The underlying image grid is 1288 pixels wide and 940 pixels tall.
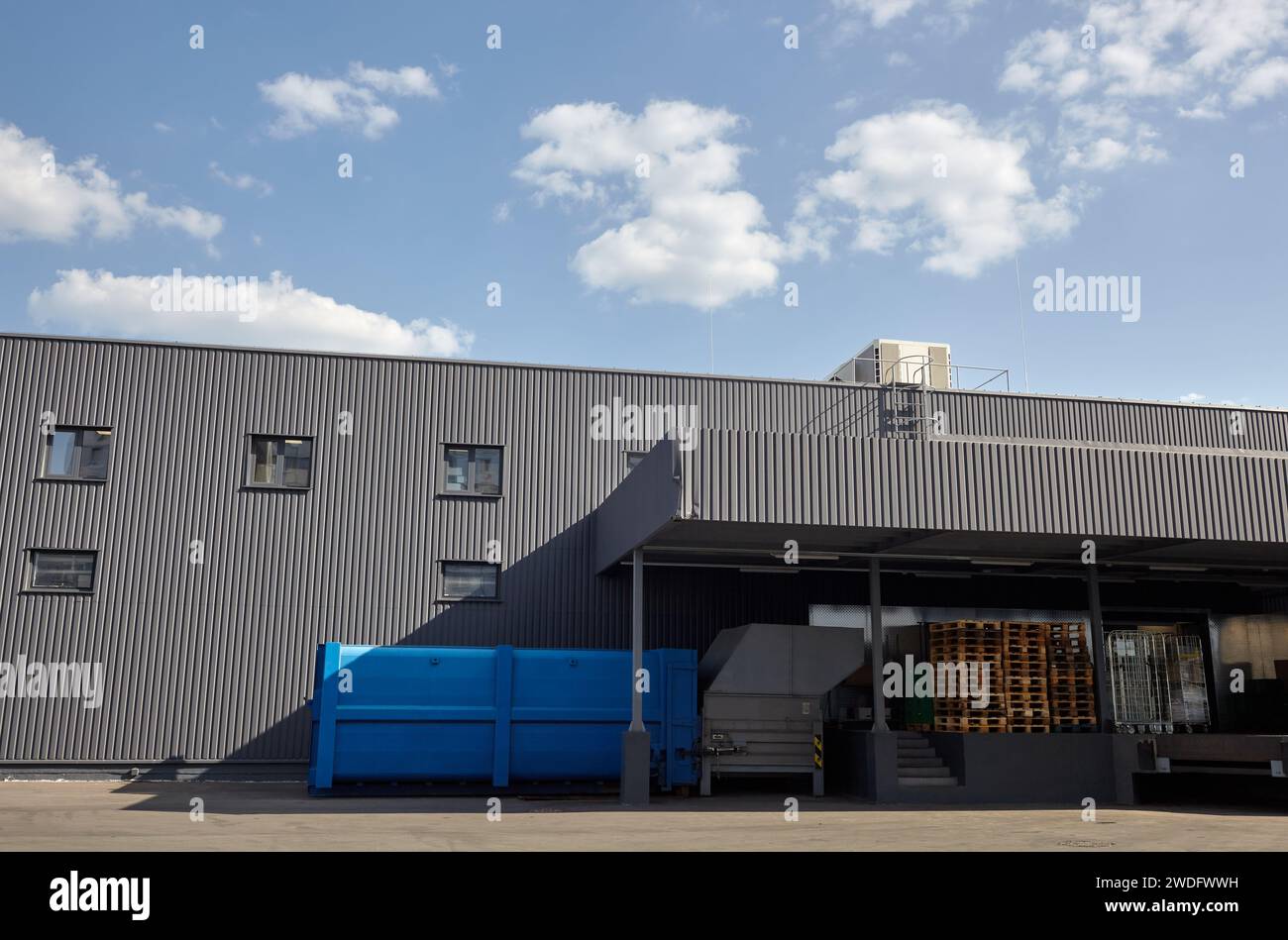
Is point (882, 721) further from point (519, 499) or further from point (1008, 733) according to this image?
point (519, 499)

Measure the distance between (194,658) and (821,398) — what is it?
14156 mm

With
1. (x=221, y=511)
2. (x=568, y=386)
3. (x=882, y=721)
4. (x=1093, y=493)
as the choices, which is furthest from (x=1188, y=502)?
(x=221, y=511)

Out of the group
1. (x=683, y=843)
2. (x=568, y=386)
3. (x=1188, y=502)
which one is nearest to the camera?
(x=683, y=843)

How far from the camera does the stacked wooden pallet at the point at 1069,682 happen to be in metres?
19.2

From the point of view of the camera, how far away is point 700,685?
19.7m

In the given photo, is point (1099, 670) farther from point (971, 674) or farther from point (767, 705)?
point (767, 705)

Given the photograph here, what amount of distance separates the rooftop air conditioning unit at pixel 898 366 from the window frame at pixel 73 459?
52.2 feet

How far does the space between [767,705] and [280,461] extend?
36.5ft

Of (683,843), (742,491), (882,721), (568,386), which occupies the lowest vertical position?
(683,843)

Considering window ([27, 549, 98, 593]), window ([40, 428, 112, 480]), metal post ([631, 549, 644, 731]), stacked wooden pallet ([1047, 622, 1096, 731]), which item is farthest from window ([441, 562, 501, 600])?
stacked wooden pallet ([1047, 622, 1096, 731])

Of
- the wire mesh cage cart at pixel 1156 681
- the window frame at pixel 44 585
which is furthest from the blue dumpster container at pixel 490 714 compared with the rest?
the wire mesh cage cart at pixel 1156 681

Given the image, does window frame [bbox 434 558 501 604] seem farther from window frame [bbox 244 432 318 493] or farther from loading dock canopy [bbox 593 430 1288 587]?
loading dock canopy [bbox 593 430 1288 587]

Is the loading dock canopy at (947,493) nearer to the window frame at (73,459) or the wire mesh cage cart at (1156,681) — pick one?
the wire mesh cage cart at (1156,681)
